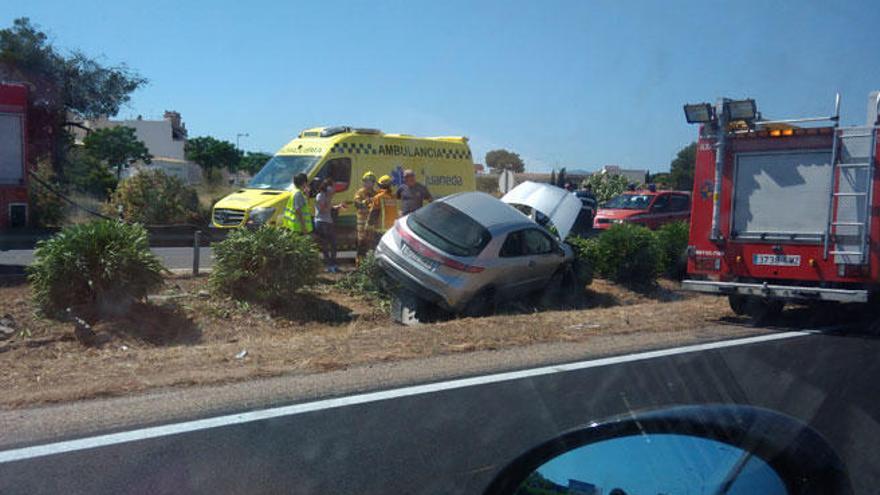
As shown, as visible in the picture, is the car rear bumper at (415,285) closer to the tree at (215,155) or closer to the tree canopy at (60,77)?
the tree canopy at (60,77)

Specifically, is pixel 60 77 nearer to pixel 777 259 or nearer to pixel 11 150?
pixel 11 150

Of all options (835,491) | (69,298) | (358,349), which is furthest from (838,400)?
(69,298)

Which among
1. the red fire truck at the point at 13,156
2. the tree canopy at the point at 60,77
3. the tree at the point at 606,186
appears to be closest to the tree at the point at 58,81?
the tree canopy at the point at 60,77

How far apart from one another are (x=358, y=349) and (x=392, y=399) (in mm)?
2029

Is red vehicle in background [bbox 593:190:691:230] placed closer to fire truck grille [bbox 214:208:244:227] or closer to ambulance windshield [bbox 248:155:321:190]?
ambulance windshield [bbox 248:155:321:190]

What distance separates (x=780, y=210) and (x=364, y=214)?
7.33 metres

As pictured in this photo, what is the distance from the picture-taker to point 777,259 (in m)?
11.3

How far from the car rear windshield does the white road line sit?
340 cm

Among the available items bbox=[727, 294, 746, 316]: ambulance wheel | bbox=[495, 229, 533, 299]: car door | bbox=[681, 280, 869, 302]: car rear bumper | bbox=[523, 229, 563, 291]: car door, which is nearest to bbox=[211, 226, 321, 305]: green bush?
bbox=[495, 229, 533, 299]: car door

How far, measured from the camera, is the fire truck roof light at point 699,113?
11461 millimetres

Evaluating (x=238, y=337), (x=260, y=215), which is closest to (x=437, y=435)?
(x=238, y=337)

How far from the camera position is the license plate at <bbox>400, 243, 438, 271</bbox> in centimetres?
1156

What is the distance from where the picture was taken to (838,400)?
7254mm

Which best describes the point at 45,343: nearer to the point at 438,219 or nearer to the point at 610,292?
the point at 438,219
